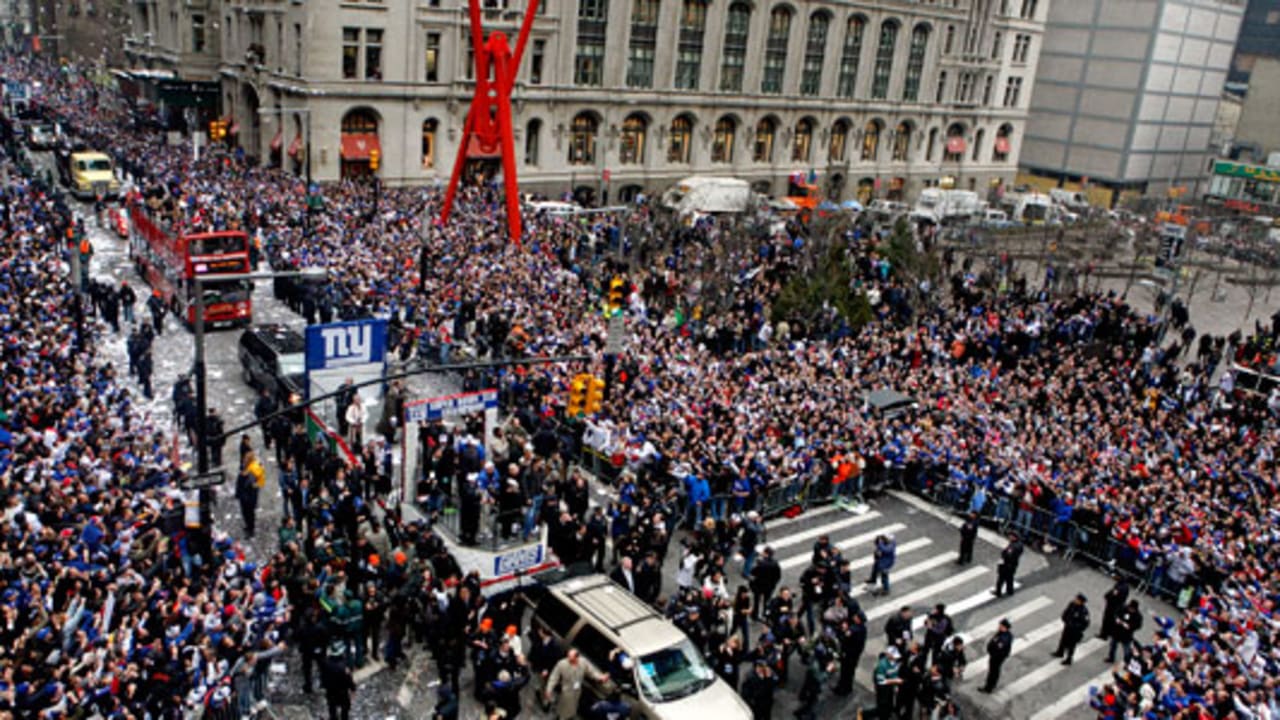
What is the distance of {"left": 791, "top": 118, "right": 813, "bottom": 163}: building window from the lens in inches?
2945

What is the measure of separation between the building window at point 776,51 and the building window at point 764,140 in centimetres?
252

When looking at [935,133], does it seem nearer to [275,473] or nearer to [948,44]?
[948,44]

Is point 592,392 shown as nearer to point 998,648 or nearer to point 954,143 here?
point 998,648

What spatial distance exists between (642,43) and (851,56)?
19415mm

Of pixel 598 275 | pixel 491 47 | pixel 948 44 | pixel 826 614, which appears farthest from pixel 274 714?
pixel 948 44

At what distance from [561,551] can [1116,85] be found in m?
90.7

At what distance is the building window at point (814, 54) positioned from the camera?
71.1m

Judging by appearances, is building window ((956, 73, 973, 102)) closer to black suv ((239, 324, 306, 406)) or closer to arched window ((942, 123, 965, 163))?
arched window ((942, 123, 965, 163))

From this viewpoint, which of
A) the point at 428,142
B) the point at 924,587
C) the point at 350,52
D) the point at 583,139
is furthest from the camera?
the point at 583,139

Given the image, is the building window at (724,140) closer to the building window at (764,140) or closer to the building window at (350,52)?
the building window at (764,140)

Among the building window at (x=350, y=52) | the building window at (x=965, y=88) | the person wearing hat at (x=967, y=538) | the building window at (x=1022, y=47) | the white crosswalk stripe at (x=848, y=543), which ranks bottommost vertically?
the white crosswalk stripe at (x=848, y=543)

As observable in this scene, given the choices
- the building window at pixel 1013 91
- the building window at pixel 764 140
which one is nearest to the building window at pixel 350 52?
the building window at pixel 764 140

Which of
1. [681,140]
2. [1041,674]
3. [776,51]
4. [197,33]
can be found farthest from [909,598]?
[197,33]

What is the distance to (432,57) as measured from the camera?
5553cm
